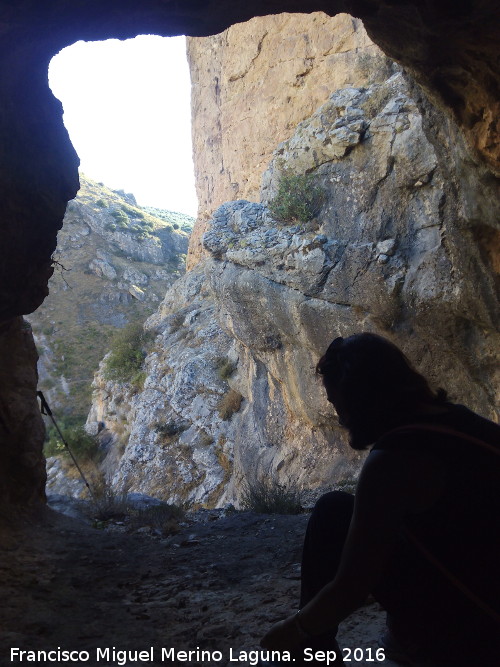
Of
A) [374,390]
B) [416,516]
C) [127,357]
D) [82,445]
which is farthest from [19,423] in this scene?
[127,357]

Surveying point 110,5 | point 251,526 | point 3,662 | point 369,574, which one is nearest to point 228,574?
Answer: point 251,526

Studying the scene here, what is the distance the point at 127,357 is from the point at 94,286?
18.0m

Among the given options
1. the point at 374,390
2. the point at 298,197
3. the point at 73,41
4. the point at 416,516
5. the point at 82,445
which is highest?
the point at 73,41

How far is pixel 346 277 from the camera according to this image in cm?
947

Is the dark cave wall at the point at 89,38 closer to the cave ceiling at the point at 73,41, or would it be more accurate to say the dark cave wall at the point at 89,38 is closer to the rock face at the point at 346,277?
the cave ceiling at the point at 73,41

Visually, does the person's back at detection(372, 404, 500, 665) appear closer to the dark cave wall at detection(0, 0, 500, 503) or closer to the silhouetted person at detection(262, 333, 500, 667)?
the silhouetted person at detection(262, 333, 500, 667)

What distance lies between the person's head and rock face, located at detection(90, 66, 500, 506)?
4.20 meters

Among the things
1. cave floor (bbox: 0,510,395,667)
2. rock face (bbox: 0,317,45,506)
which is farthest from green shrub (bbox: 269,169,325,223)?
→ cave floor (bbox: 0,510,395,667)

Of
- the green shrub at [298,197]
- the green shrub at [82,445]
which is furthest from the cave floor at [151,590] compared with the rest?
the green shrub at [82,445]

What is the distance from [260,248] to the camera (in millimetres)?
10617

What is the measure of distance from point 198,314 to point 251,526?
1478 cm

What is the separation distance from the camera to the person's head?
1.60 m

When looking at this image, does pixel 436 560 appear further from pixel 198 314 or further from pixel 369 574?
pixel 198 314

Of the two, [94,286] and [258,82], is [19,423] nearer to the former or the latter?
[258,82]
